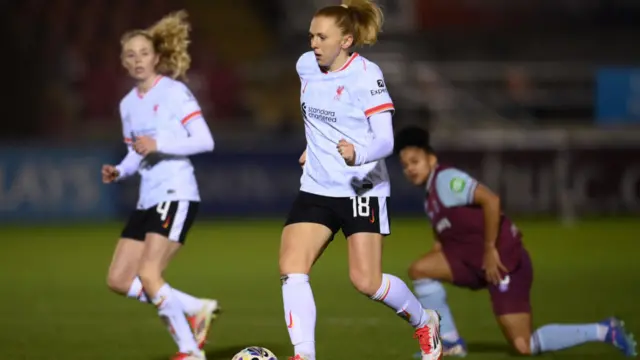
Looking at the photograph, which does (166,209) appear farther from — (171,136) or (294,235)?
(294,235)

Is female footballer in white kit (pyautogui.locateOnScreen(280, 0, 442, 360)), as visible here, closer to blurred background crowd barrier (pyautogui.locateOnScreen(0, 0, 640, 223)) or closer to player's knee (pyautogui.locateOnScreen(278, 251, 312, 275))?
player's knee (pyautogui.locateOnScreen(278, 251, 312, 275))

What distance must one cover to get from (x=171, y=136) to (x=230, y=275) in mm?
5468

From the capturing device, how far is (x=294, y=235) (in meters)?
6.38

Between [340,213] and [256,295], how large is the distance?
16.3ft

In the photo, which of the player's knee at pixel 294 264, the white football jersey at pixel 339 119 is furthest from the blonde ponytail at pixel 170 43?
the player's knee at pixel 294 264

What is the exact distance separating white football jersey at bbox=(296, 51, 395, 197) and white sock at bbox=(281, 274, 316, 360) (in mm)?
537

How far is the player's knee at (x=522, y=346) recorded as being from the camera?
7.73m

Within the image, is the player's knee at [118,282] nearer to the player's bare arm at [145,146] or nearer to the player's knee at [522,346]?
the player's bare arm at [145,146]

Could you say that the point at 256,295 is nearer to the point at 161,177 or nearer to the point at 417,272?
the point at 417,272

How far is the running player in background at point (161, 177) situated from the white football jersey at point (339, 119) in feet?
3.97

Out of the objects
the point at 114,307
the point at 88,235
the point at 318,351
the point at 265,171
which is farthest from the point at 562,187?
the point at 318,351

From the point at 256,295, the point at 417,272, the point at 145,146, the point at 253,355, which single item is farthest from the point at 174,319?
the point at 256,295

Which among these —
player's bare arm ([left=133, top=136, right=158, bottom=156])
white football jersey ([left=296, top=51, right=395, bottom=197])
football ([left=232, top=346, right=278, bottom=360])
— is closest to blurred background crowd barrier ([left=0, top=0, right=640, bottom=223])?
player's bare arm ([left=133, top=136, right=158, bottom=156])

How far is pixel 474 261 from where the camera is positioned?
8.09 metres
